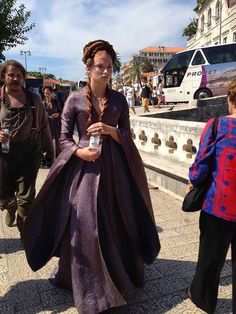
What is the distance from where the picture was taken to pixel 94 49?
2.68m

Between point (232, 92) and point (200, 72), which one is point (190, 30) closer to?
point (200, 72)

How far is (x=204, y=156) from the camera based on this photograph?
94.3 inches

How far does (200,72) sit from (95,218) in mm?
15819

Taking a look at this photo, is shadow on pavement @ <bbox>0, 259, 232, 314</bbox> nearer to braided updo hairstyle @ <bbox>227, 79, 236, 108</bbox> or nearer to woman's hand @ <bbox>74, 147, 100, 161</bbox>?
woman's hand @ <bbox>74, 147, 100, 161</bbox>

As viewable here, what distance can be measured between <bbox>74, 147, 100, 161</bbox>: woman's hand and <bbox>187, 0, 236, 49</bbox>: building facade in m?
39.9

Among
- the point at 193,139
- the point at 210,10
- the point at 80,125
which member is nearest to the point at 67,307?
the point at 80,125

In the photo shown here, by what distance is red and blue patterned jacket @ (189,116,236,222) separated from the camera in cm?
229

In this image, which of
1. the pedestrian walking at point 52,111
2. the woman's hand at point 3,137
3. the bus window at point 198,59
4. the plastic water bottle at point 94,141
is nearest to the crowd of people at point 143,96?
the bus window at point 198,59

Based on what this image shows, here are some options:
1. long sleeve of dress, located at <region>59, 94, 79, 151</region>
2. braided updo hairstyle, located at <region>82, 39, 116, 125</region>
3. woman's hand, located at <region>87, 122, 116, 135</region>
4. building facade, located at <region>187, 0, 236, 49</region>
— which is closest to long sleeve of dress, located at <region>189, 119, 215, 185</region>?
woman's hand, located at <region>87, 122, 116, 135</region>

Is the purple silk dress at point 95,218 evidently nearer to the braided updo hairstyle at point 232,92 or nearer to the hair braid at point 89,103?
the hair braid at point 89,103

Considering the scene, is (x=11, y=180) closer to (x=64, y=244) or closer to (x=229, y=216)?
(x=64, y=244)

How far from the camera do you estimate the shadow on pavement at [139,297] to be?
281 centimetres

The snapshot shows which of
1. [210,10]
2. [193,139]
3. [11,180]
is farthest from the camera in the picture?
[210,10]

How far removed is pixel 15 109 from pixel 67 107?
1.10 meters
